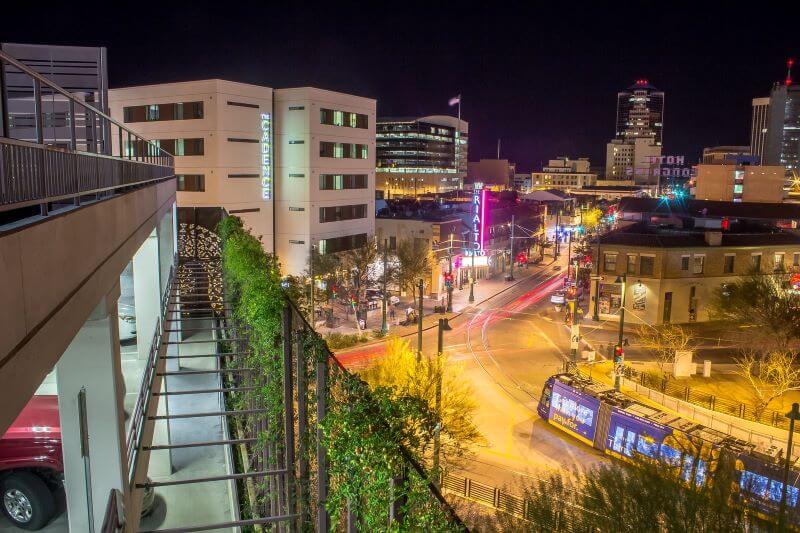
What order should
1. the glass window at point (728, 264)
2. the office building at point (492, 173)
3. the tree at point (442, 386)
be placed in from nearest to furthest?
the tree at point (442, 386)
the glass window at point (728, 264)
the office building at point (492, 173)

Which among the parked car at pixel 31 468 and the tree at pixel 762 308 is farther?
the tree at pixel 762 308

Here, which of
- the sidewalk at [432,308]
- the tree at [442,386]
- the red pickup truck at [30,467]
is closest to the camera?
the red pickup truck at [30,467]

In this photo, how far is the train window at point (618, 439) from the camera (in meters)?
23.9

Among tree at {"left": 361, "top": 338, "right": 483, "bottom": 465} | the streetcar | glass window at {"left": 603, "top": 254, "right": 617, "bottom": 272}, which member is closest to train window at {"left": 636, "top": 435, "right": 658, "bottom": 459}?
the streetcar

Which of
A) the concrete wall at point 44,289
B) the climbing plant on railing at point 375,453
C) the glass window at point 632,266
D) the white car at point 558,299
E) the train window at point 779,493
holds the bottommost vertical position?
the white car at point 558,299

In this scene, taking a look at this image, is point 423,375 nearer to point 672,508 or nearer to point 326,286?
point 672,508

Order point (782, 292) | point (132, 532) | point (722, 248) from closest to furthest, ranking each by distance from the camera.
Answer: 1. point (132, 532)
2. point (782, 292)
3. point (722, 248)

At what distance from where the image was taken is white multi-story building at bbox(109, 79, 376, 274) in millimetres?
44875

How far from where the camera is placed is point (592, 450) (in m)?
25.2

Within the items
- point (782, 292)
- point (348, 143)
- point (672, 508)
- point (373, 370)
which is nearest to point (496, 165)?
point (348, 143)

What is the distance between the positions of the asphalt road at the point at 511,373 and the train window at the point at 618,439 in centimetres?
82

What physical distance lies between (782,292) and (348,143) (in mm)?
32342

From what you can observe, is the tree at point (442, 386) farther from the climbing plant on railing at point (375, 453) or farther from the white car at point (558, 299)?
the white car at point (558, 299)

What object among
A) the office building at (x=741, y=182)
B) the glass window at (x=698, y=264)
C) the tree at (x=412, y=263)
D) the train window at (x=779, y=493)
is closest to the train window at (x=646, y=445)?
the train window at (x=779, y=493)
